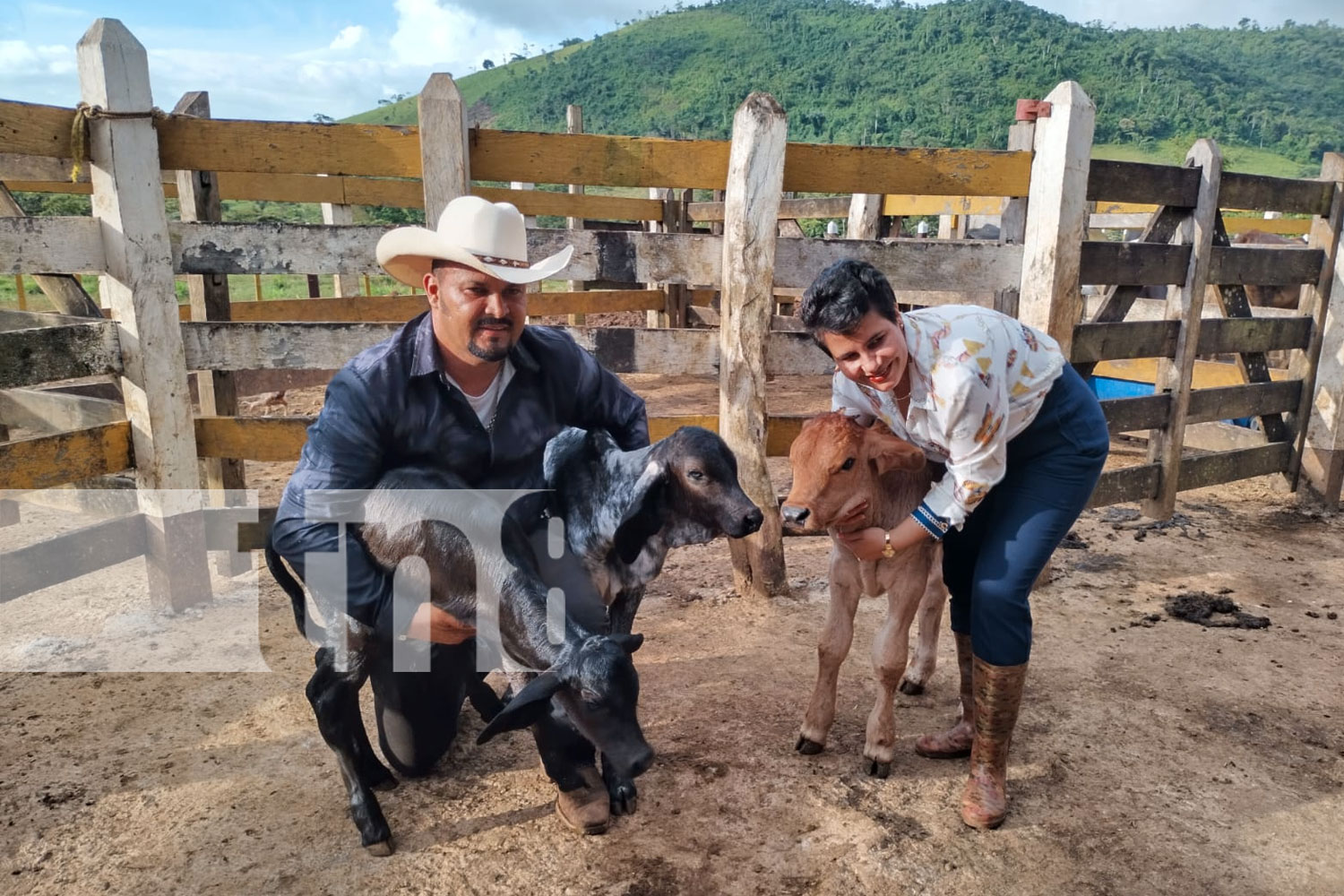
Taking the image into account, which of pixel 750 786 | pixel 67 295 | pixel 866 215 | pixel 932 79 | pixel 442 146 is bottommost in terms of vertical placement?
pixel 750 786

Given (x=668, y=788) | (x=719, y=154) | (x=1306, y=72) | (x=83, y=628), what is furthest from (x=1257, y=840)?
(x=1306, y=72)

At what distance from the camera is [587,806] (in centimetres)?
289

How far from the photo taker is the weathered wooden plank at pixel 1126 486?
551 cm

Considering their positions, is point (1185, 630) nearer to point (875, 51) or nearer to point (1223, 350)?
point (1223, 350)

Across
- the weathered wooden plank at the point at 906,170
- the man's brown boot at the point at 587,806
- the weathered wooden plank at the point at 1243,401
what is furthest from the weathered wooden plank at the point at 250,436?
the weathered wooden plank at the point at 1243,401

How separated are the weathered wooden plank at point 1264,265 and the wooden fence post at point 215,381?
579 cm

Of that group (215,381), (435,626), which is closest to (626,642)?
(435,626)

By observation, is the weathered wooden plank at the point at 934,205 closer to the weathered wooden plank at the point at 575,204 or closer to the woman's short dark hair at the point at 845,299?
the weathered wooden plank at the point at 575,204

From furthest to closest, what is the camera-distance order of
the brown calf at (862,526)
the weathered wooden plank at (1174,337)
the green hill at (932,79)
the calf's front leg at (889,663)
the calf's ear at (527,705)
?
the green hill at (932,79)
the weathered wooden plank at (1174,337)
the calf's front leg at (889,663)
the brown calf at (862,526)
the calf's ear at (527,705)

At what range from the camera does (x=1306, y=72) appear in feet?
252

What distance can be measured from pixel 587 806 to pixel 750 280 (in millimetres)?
2612

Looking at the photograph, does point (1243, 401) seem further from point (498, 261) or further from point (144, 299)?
point (144, 299)

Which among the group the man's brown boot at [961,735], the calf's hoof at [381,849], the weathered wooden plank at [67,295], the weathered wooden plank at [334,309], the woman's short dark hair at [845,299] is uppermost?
the woman's short dark hair at [845,299]

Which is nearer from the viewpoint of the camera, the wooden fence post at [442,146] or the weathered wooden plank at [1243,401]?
the wooden fence post at [442,146]
